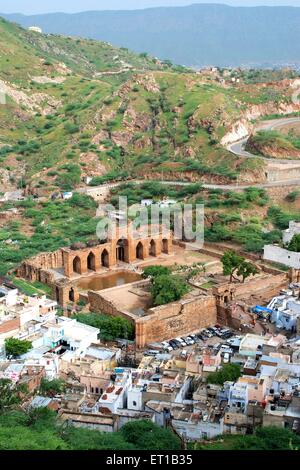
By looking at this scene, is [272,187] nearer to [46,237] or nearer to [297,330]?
[46,237]

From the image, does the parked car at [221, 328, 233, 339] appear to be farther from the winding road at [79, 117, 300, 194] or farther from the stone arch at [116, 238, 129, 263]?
the winding road at [79, 117, 300, 194]

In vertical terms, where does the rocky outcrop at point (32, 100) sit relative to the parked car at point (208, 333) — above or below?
above

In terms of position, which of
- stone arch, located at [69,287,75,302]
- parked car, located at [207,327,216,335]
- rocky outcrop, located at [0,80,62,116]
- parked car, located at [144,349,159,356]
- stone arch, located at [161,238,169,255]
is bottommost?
parked car, located at [144,349,159,356]

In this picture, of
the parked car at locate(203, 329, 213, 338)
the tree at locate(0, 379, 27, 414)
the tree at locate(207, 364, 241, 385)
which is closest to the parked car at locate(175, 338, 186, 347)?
the parked car at locate(203, 329, 213, 338)

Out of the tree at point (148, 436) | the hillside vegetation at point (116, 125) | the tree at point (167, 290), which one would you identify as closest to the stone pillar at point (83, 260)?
the tree at point (167, 290)

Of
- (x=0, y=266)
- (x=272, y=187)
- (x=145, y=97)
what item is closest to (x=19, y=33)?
(x=145, y=97)

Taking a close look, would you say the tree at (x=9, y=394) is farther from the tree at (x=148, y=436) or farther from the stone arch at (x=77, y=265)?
the stone arch at (x=77, y=265)
